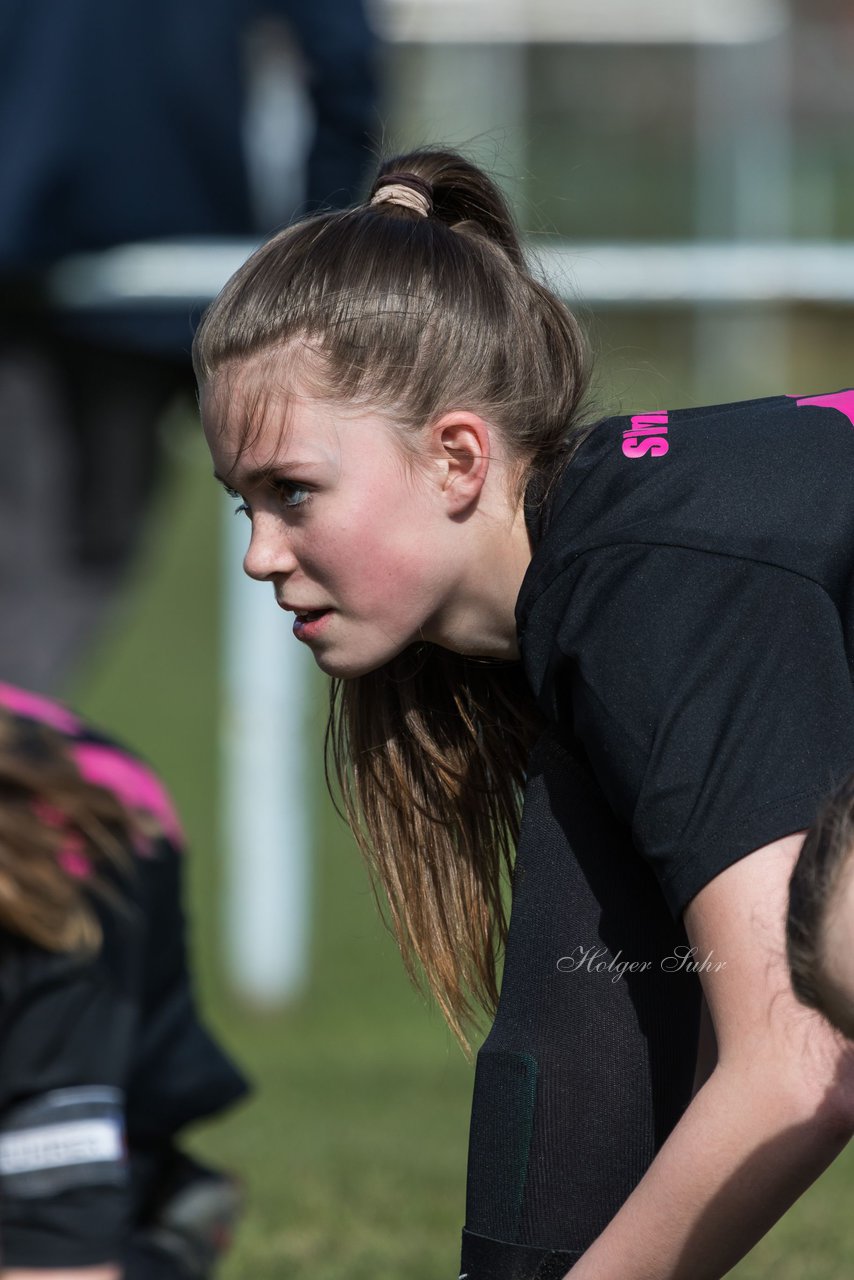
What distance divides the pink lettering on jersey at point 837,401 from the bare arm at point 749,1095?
52cm

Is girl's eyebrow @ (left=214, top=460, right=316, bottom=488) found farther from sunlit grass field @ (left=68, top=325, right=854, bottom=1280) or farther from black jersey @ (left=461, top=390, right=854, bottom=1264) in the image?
sunlit grass field @ (left=68, top=325, right=854, bottom=1280)

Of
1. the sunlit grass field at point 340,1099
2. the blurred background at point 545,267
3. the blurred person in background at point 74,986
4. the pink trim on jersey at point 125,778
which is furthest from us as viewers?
the blurred background at point 545,267

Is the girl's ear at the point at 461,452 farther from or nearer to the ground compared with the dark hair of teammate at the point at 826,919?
farther from the ground

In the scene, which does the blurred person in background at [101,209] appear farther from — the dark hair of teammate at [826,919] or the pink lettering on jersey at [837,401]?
the dark hair of teammate at [826,919]

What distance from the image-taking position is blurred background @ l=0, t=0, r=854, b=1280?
12.8 ft

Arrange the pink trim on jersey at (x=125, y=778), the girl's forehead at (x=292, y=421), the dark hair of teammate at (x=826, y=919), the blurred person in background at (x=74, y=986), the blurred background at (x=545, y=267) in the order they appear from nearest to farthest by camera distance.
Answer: the dark hair of teammate at (x=826, y=919) < the girl's forehead at (x=292, y=421) < the blurred person in background at (x=74, y=986) < the pink trim on jersey at (x=125, y=778) < the blurred background at (x=545, y=267)

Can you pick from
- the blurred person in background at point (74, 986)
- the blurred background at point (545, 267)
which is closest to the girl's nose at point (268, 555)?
the blurred background at point (545, 267)

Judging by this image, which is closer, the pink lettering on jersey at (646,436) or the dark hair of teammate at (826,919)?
the dark hair of teammate at (826,919)

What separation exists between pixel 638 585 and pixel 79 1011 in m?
1.32

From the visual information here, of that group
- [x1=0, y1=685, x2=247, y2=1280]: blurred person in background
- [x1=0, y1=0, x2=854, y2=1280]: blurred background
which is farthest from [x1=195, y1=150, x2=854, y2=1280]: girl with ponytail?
[x1=0, y1=685, x2=247, y2=1280]: blurred person in background

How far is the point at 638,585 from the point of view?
5.60 ft

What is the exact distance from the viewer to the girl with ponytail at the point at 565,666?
1607mm

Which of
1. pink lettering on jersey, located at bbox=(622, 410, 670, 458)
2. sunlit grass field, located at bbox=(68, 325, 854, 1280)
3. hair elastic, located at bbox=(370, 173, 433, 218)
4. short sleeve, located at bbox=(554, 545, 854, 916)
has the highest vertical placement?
hair elastic, located at bbox=(370, 173, 433, 218)

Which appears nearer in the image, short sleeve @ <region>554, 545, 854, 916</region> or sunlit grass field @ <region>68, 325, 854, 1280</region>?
short sleeve @ <region>554, 545, 854, 916</region>
